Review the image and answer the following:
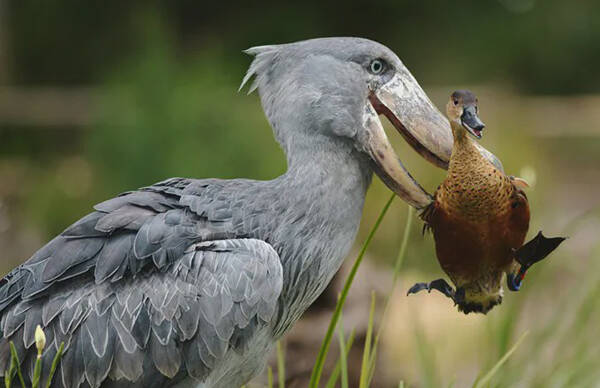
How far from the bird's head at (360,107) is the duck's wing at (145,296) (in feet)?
0.94

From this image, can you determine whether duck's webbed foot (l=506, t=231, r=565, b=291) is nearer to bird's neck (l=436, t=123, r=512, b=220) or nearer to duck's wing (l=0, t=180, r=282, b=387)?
bird's neck (l=436, t=123, r=512, b=220)

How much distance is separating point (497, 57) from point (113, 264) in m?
8.79

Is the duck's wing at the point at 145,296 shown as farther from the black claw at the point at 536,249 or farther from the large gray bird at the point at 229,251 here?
the black claw at the point at 536,249

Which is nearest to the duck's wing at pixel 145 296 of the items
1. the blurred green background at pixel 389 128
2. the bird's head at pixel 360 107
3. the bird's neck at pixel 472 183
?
the bird's head at pixel 360 107

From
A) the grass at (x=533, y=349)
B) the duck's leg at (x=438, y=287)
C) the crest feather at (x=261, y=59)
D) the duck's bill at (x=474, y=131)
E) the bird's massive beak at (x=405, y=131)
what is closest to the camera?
the duck's bill at (x=474, y=131)

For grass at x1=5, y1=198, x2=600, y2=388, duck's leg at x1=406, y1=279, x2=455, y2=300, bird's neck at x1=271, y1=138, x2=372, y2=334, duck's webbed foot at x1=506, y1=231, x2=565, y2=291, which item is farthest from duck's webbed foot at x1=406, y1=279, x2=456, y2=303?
grass at x1=5, y1=198, x2=600, y2=388

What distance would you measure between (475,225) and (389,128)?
353 cm

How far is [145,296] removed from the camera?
195cm

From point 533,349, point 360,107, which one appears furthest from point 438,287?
point 533,349

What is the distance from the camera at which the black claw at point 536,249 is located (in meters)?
1.72

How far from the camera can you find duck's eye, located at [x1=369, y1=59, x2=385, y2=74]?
6.64 feet

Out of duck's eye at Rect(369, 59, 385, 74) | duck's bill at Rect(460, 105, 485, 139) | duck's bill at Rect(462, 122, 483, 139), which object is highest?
duck's eye at Rect(369, 59, 385, 74)

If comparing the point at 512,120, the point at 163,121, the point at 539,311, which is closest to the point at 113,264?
the point at 539,311

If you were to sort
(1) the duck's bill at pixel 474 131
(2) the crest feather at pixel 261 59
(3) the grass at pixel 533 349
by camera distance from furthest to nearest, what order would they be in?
(3) the grass at pixel 533 349
(2) the crest feather at pixel 261 59
(1) the duck's bill at pixel 474 131
